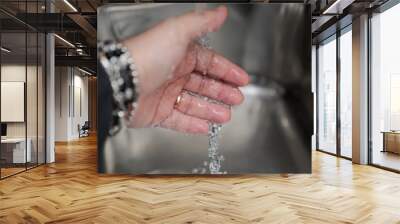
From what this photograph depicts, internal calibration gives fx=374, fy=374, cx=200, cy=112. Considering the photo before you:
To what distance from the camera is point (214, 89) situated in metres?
6.00

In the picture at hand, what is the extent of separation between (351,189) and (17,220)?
4.18m

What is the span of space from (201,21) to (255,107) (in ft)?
5.42

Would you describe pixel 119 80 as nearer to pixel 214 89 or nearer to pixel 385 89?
pixel 214 89

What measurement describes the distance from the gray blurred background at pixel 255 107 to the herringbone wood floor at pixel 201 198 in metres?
0.30

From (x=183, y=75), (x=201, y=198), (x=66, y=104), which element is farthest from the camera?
(x=66, y=104)

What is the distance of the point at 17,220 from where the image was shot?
3.74m

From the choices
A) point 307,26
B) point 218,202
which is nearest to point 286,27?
point 307,26

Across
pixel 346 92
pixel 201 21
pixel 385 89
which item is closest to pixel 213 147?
pixel 201 21

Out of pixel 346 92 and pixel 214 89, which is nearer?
pixel 214 89

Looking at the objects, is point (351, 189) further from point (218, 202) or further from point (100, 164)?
point (100, 164)

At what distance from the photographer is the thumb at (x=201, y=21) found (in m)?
6.00

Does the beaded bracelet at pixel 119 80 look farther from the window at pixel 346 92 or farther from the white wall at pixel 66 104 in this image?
the white wall at pixel 66 104

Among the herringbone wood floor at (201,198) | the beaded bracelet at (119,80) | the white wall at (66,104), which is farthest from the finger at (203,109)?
the white wall at (66,104)

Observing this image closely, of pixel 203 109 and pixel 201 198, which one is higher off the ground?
pixel 203 109
